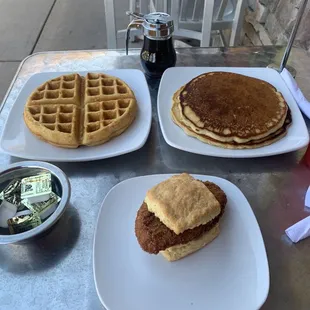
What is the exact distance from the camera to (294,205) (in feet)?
2.74

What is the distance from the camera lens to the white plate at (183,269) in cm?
63

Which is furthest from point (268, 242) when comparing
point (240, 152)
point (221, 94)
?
point (221, 94)

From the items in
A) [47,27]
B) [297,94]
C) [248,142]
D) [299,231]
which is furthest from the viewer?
[47,27]

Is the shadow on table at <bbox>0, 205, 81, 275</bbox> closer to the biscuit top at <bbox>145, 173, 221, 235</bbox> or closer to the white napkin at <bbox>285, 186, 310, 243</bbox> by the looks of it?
the biscuit top at <bbox>145, 173, 221, 235</bbox>

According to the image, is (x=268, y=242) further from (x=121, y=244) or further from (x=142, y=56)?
(x=142, y=56)

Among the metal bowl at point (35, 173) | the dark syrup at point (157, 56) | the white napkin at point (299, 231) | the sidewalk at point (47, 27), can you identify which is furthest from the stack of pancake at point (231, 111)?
the sidewalk at point (47, 27)

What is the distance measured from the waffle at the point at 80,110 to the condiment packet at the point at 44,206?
0.69ft

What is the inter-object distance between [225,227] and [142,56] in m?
0.65

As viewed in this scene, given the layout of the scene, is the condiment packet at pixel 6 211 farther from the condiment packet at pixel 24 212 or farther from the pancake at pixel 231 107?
the pancake at pixel 231 107

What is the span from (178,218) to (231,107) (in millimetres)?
436

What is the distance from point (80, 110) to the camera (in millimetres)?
1066

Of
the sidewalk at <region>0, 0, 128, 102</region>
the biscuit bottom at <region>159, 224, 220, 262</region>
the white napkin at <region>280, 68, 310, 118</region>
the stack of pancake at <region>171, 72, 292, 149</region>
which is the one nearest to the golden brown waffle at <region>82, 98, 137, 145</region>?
the stack of pancake at <region>171, 72, 292, 149</region>

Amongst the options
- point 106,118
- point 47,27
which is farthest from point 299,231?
point 47,27

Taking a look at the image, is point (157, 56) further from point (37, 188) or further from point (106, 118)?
point (37, 188)
